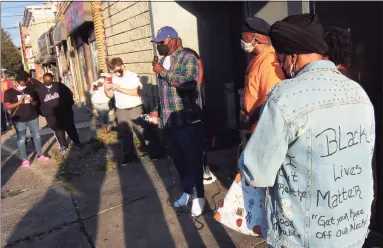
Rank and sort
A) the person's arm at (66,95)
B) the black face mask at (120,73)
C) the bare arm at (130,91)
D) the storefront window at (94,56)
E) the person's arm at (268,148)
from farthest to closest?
the storefront window at (94,56)
the person's arm at (66,95)
the black face mask at (120,73)
the bare arm at (130,91)
the person's arm at (268,148)

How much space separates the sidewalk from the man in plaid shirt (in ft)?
1.42

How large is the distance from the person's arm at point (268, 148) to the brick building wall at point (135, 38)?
15.5ft

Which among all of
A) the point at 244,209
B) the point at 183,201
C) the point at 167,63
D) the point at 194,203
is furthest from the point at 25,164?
the point at 244,209

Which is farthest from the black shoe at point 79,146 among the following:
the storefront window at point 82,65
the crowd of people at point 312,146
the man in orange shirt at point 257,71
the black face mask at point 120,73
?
the storefront window at point 82,65

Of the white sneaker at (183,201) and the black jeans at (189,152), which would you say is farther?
the white sneaker at (183,201)

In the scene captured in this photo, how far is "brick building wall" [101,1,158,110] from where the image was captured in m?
6.01

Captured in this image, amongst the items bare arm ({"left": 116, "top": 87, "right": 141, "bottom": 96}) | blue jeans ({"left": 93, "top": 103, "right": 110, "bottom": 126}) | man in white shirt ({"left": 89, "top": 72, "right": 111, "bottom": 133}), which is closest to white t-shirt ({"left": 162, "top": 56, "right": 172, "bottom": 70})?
bare arm ({"left": 116, "top": 87, "right": 141, "bottom": 96})

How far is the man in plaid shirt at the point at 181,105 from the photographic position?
3.38 metres

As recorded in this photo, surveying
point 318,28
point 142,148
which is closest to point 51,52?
point 142,148

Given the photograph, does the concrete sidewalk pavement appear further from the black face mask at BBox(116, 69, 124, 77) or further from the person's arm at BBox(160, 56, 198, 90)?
the black face mask at BBox(116, 69, 124, 77)

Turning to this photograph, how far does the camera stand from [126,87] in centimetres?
538

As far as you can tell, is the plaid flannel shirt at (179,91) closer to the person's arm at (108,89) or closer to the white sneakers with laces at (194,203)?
the white sneakers with laces at (194,203)

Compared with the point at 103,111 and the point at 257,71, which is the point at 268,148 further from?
the point at 103,111

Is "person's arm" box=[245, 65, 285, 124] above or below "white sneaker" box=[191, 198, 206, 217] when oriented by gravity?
above
